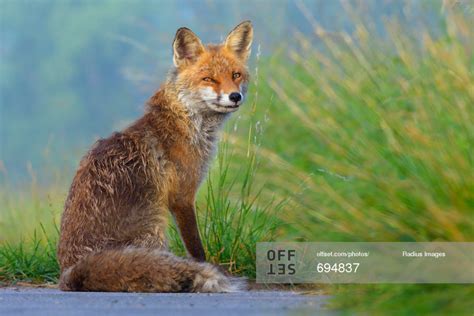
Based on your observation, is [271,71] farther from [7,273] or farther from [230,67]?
[7,273]

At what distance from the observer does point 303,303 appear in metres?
5.90

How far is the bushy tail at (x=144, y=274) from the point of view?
659cm

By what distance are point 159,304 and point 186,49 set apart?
8.50 feet

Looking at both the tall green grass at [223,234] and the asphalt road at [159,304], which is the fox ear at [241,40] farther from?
the asphalt road at [159,304]

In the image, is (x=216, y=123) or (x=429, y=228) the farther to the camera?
(x=216, y=123)

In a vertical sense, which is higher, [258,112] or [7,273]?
[258,112]

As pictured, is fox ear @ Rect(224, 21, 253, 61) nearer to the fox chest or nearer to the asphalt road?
the fox chest

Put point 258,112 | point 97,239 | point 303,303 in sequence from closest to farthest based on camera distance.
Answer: point 303,303 < point 97,239 < point 258,112

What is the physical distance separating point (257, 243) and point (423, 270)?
227cm

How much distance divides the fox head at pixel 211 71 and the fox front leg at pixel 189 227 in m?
0.85

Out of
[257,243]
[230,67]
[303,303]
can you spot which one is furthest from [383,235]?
[230,67]

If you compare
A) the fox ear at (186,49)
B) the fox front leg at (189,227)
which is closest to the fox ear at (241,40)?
the fox ear at (186,49)

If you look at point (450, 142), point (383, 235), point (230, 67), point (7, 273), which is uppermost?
point (230, 67)

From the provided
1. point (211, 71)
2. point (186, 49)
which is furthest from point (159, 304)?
point (186, 49)
